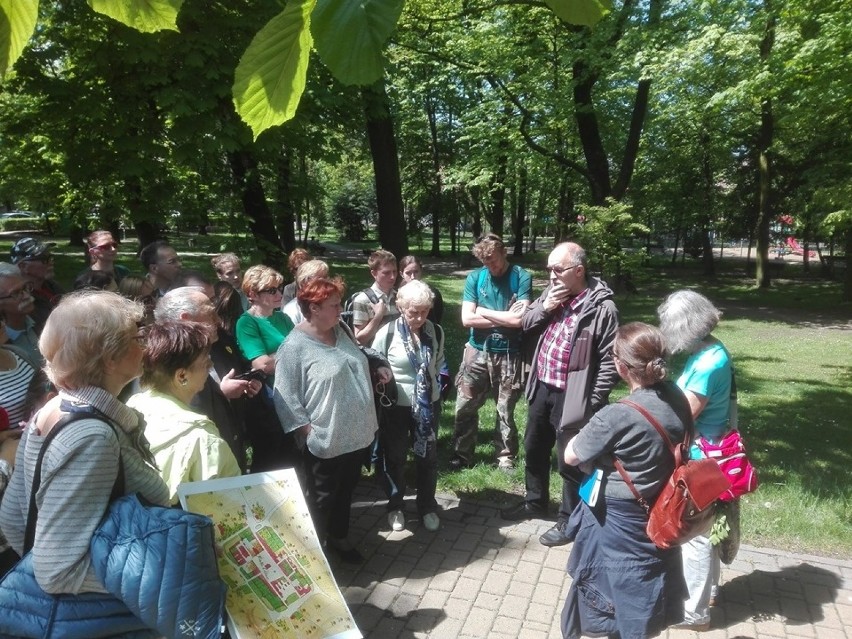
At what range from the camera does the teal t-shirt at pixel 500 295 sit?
5297mm

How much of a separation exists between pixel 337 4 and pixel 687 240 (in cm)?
3676

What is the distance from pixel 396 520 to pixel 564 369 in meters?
1.57

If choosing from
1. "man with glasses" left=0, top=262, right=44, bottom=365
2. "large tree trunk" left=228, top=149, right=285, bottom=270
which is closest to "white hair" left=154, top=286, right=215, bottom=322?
"man with glasses" left=0, top=262, right=44, bottom=365

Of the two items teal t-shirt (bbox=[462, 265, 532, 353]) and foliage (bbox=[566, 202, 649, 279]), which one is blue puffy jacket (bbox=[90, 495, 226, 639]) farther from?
foliage (bbox=[566, 202, 649, 279])

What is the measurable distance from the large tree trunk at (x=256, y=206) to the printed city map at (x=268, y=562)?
230 inches

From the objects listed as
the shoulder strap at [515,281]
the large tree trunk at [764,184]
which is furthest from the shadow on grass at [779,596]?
the large tree trunk at [764,184]

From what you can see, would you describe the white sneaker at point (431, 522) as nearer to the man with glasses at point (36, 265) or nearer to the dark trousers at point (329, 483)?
the dark trousers at point (329, 483)

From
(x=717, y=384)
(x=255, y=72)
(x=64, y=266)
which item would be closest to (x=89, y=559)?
(x=255, y=72)

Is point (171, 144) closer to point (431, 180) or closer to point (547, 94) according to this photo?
point (547, 94)

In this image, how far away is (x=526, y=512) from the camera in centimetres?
481

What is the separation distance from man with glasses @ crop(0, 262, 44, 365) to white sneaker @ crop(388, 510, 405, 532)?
2443 millimetres

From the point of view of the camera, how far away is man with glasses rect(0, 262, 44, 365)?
12.2 feet

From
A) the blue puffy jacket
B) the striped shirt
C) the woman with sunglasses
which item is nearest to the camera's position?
the blue puffy jacket

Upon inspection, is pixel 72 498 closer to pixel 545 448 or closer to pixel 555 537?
pixel 555 537
